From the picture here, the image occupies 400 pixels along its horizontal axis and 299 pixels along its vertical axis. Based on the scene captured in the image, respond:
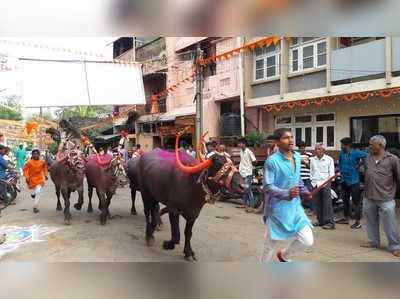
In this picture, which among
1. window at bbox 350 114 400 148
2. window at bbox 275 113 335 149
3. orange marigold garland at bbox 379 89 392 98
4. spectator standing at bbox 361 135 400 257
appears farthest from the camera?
window at bbox 275 113 335 149

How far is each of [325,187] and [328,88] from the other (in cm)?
631

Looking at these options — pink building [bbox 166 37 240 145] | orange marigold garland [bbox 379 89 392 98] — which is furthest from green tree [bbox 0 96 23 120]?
orange marigold garland [bbox 379 89 392 98]

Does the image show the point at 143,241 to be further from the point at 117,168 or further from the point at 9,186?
the point at 9,186

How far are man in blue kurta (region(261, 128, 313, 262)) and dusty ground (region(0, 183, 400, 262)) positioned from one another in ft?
5.13

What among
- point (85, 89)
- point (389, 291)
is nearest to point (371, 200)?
point (389, 291)

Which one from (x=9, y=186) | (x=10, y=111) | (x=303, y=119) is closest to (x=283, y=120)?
(x=303, y=119)

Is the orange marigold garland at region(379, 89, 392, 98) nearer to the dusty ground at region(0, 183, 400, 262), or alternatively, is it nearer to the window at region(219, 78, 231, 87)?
the dusty ground at region(0, 183, 400, 262)

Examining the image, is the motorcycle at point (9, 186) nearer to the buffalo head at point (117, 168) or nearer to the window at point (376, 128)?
the buffalo head at point (117, 168)

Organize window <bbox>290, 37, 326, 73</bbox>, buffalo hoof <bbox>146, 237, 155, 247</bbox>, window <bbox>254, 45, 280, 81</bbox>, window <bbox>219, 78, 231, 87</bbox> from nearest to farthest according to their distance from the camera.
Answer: buffalo hoof <bbox>146, 237, 155, 247</bbox> < window <bbox>290, 37, 326, 73</bbox> < window <bbox>254, 45, 280, 81</bbox> < window <bbox>219, 78, 231, 87</bbox>

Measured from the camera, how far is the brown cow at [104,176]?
9.10 metres

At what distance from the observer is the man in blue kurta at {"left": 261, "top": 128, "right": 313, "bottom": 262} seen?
4.87 m

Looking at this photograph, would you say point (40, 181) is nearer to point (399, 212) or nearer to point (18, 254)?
point (18, 254)

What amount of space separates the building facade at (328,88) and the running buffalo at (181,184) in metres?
7.79

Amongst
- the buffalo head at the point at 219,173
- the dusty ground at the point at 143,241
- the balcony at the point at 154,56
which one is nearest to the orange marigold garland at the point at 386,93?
the dusty ground at the point at 143,241
